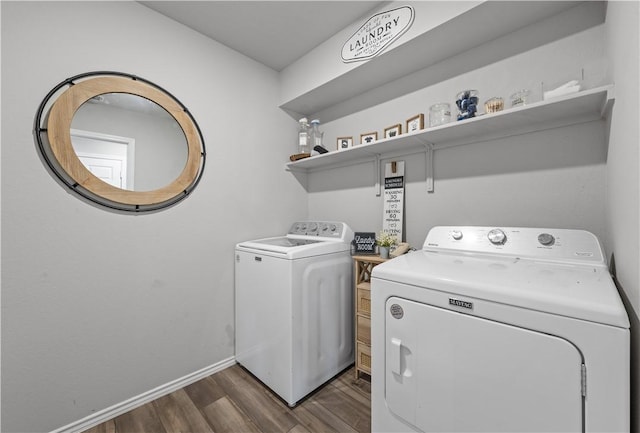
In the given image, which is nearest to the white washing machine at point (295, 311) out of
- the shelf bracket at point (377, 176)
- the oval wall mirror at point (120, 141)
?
the shelf bracket at point (377, 176)

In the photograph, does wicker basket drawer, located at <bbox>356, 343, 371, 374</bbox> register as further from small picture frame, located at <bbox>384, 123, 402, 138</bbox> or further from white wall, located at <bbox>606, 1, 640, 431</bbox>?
small picture frame, located at <bbox>384, 123, 402, 138</bbox>

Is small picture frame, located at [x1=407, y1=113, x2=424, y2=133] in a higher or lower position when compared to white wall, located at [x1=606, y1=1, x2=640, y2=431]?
higher

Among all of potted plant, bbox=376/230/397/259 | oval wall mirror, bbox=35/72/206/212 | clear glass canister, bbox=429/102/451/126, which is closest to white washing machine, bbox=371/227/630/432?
potted plant, bbox=376/230/397/259

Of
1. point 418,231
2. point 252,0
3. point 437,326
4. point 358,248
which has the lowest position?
point 437,326

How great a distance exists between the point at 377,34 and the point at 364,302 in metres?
1.76

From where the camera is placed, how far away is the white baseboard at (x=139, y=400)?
135 cm

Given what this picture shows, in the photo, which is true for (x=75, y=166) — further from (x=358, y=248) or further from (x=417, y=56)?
(x=417, y=56)

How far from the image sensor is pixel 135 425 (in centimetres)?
140

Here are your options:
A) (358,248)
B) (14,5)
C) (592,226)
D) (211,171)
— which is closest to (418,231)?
(358,248)

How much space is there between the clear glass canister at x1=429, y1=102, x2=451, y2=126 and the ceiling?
2.45 feet

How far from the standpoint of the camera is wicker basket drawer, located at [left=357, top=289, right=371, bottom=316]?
166cm

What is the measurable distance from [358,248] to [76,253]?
1.68 metres

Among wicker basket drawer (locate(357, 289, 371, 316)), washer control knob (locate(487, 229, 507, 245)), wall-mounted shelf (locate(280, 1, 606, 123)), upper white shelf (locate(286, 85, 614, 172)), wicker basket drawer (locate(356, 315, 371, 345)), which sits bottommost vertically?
wicker basket drawer (locate(356, 315, 371, 345))

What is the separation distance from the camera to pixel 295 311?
1.50 meters
